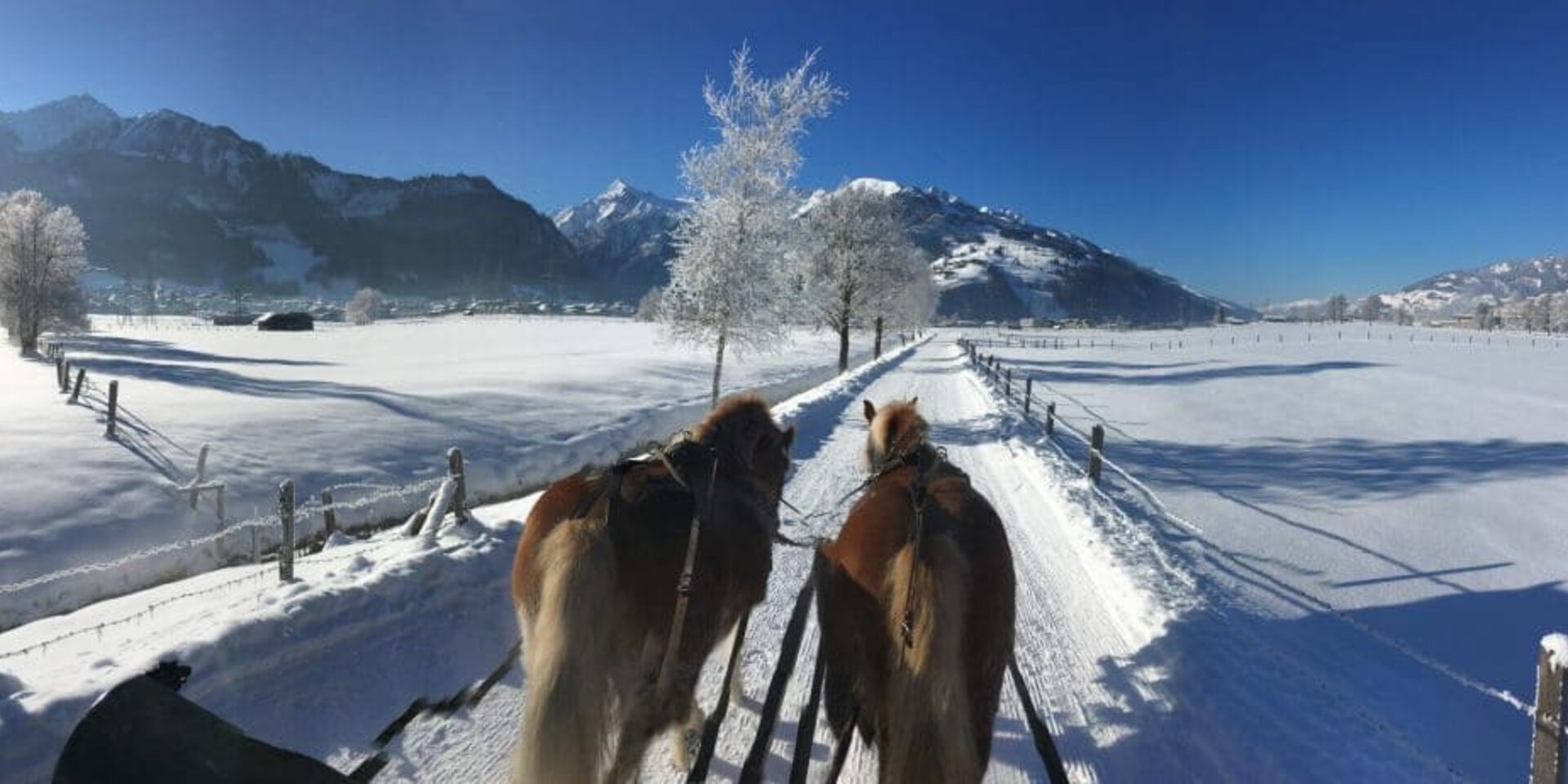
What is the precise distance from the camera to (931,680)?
8.66ft

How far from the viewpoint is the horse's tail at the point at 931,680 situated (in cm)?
260

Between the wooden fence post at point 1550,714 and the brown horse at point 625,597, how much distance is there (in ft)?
11.1

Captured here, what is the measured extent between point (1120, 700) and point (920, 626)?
2.84 meters

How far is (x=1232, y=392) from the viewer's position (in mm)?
26672

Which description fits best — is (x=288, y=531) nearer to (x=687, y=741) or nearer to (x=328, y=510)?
(x=328, y=510)

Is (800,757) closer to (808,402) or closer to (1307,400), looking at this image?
(808,402)

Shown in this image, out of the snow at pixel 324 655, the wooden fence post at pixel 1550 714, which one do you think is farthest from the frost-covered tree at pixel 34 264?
the wooden fence post at pixel 1550 714

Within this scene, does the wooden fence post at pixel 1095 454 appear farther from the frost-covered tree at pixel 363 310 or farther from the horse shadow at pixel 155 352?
the frost-covered tree at pixel 363 310

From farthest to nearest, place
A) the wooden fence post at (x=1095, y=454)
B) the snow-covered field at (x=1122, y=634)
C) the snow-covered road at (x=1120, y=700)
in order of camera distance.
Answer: the wooden fence post at (x=1095, y=454) < the snow-covered field at (x=1122, y=634) < the snow-covered road at (x=1120, y=700)

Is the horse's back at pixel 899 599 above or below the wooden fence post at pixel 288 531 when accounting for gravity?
above

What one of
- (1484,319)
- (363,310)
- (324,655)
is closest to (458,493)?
(324,655)

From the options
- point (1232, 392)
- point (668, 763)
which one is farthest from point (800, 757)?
point (1232, 392)

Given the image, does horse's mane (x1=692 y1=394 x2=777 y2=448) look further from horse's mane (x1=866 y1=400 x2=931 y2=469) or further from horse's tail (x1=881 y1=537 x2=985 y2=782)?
horse's tail (x1=881 y1=537 x2=985 y2=782)

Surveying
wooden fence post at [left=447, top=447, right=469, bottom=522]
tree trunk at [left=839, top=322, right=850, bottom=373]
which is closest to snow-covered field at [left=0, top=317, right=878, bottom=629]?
tree trunk at [left=839, top=322, right=850, bottom=373]
